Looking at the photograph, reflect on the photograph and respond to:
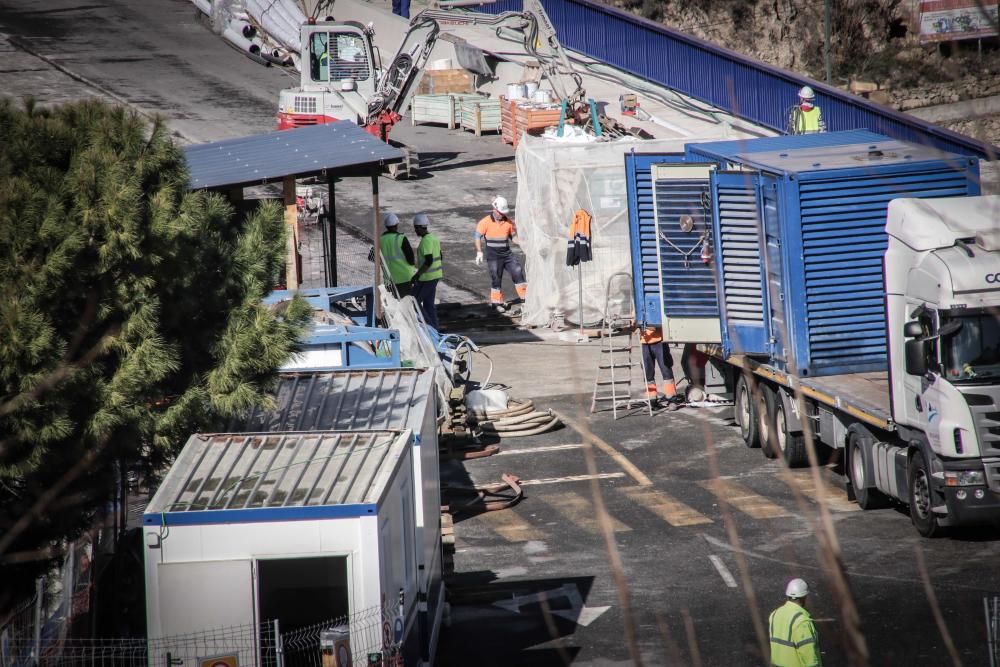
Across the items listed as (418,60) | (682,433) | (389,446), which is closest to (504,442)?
(682,433)

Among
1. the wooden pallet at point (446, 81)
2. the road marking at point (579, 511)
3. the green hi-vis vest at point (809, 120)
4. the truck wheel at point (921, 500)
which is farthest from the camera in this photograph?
the wooden pallet at point (446, 81)

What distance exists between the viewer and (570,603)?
1265 cm

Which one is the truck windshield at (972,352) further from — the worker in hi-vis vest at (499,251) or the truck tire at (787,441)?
the worker in hi-vis vest at (499,251)

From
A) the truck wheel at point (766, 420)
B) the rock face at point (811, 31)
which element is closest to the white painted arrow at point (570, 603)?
the truck wheel at point (766, 420)

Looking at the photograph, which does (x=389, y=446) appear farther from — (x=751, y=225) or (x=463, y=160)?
(x=463, y=160)

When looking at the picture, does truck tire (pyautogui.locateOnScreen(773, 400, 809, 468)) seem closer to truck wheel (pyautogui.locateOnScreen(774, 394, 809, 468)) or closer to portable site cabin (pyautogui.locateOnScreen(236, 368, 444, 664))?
truck wheel (pyautogui.locateOnScreen(774, 394, 809, 468))

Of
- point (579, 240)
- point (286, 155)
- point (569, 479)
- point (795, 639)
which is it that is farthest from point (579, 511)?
point (579, 240)

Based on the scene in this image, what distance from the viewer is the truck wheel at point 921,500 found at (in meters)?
13.5

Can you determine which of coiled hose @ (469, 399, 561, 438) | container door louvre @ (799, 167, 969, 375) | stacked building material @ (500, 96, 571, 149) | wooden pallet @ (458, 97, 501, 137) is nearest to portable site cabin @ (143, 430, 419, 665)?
container door louvre @ (799, 167, 969, 375)

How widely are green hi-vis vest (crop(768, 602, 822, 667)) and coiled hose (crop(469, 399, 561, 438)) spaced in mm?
9468

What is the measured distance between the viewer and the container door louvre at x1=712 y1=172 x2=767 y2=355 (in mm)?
16797

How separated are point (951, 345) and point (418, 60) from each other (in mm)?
22704

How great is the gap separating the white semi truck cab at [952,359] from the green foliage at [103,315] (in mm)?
6287

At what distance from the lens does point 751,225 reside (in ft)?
55.1
